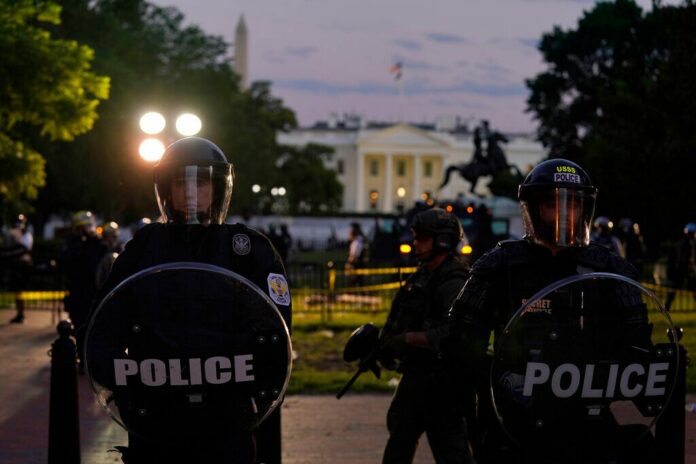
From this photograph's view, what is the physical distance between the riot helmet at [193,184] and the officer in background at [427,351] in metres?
1.66

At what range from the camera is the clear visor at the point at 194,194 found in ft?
12.7

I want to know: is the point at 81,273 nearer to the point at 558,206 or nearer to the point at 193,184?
the point at 193,184

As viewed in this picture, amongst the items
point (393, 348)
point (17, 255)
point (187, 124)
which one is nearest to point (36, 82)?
point (17, 255)

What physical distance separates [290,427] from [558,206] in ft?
17.1

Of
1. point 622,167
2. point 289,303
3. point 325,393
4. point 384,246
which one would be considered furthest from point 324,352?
point 622,167

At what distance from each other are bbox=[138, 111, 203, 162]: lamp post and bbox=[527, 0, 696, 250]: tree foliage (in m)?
4.94

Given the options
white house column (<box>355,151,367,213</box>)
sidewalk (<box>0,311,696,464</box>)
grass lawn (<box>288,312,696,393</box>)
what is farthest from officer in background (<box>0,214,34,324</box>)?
white house column (<box>355,151,367,213</box>)

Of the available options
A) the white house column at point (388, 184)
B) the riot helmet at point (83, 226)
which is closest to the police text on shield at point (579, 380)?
the riot helmet at point (83, 226)

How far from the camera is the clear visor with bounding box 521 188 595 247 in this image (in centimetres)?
368

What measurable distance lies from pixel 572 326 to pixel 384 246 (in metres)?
33.4

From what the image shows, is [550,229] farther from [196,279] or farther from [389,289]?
[389,289]

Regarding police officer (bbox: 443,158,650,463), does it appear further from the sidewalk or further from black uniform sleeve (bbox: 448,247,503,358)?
the sidewalk

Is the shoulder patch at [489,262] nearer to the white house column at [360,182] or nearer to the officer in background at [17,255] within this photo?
the officer in background at [17,255]

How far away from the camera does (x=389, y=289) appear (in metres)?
23.2
